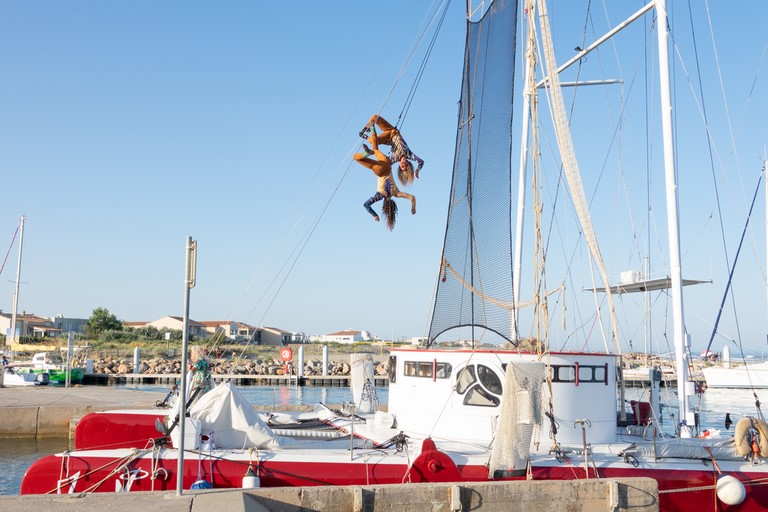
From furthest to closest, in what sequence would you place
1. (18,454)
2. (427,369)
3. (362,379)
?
(18,454) → (362,379) → (427,369)

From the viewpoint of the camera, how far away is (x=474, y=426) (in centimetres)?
1373

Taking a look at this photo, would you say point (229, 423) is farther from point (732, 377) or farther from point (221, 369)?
point (732, 377)

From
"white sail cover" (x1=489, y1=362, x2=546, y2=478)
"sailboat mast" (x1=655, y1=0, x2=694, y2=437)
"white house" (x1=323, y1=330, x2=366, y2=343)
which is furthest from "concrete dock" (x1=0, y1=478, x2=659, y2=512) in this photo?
"white house" (x1=323, y1=330, x2=366, y2=343)

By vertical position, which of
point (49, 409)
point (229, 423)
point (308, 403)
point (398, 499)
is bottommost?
point (308, 403)

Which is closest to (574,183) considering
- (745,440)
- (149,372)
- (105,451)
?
(745,440)

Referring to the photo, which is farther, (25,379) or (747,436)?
(25,379)

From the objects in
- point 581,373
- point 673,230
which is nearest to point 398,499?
point 581,373

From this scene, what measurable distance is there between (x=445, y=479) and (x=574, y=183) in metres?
6.24

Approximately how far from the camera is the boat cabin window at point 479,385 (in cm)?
1366

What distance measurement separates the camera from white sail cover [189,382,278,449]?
1318 centimetres

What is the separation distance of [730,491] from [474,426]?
181 inches

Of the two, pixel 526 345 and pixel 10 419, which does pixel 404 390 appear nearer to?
pixel 526 345

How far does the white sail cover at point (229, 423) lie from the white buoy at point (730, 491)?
8.07m

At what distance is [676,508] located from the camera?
12.7 m
